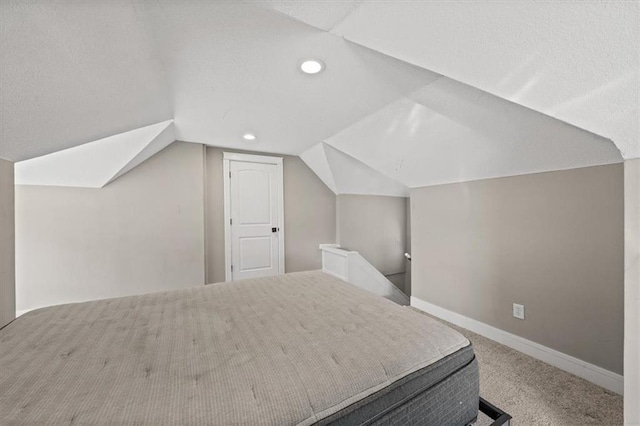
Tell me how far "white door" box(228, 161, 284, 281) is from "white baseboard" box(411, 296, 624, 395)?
239 cm

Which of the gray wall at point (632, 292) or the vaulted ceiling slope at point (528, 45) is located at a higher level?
the vaulted ceiling slope at point (528, 45)

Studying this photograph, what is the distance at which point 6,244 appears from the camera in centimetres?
143

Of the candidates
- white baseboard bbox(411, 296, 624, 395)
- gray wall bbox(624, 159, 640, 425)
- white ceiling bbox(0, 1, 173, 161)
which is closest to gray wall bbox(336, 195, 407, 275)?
white baseboard bbox(411, 296, 624, 395)

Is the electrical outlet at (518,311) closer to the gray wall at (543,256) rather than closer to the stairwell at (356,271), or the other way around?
the gray wall at (543,256)

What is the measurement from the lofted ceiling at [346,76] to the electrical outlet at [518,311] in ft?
3.63

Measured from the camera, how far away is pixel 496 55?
1.06m

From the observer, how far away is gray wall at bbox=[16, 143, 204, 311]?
8.46 feet

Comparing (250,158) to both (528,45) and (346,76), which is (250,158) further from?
(528,45)

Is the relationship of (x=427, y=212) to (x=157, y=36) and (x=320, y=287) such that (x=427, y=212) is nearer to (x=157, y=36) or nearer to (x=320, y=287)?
(x=320, y=287)

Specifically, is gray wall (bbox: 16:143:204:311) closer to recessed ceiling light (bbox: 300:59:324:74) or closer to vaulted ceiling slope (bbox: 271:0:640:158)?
recessed ceiling light (bbox: 300:59:324:74)

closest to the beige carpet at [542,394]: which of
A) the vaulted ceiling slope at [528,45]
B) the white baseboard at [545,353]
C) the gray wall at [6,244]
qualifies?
the white baseboard at [545,353]

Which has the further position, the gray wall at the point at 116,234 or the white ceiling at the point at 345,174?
the white ceiling at the point at 345,174

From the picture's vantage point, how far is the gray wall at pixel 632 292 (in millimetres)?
1060

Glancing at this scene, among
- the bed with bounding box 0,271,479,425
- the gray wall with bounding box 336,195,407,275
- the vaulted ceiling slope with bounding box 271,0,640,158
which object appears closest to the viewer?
the bed with bounding box 0,271,479,425
